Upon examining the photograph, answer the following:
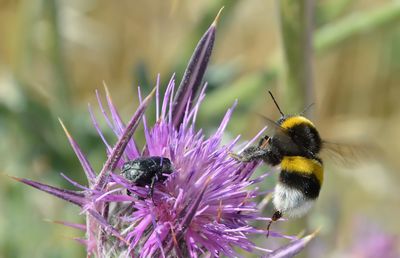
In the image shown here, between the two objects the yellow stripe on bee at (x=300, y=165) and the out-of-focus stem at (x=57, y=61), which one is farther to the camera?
the out-of-focus stem at (x=57, y=61)

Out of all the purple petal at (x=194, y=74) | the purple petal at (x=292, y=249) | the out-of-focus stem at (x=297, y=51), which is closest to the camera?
the purple petal at (x=292, y=249)

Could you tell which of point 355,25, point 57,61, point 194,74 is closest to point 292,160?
point 194,74

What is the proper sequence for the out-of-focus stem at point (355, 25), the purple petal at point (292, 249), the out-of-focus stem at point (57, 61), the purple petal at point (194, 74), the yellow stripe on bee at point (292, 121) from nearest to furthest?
the purple petal at point (292, 249) < the purple petal at point (194, 74) < the yellow stripe on bee at point (292, 121) < the out-of-focus stem at point (355, 25) < the out-of-focus stem at point (57, 61)

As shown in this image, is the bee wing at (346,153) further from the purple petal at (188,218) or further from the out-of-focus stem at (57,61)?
the out-of-focus stem at (57,61)

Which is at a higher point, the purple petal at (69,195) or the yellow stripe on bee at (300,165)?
the purple petal at (69,195)

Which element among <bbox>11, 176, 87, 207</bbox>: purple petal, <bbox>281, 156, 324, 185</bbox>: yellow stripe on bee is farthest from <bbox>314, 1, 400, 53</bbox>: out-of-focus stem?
<bbox>11, 176, 87, 207</bbox>: purple petal

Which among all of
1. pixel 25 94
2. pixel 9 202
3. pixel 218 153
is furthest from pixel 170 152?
pixel 9 202

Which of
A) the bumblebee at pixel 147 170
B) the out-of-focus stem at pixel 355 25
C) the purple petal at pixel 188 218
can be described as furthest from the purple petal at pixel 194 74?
the out-of-focus stem at pixel 355 25

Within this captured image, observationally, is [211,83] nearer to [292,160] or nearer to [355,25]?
[355,25]
